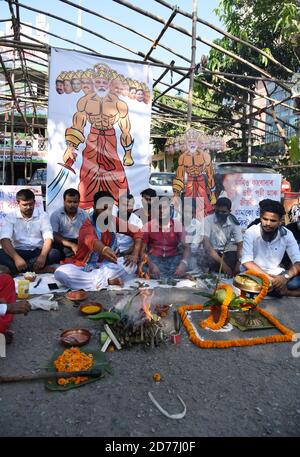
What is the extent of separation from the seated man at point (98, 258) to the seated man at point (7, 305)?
136 centimetres

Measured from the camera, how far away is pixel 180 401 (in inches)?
91.4

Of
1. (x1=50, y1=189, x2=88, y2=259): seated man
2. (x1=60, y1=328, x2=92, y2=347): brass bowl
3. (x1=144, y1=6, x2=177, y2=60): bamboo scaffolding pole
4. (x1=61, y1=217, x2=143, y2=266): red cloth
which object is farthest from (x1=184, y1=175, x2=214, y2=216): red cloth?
(x1=60, y1=328, x2=92, y2=347): brass bowl

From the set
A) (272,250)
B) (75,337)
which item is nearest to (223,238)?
(272,250)

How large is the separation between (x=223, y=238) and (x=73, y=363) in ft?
10.9

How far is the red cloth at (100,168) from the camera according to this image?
5836 millimetres

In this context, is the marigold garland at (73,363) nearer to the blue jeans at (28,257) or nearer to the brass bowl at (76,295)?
the brass bowl at (76,295)

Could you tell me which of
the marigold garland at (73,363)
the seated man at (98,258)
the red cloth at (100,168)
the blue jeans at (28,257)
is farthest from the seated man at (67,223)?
the marigold garland at (73,363)

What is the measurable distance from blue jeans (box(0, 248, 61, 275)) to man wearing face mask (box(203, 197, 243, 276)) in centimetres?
220

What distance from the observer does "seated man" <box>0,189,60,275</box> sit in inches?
188

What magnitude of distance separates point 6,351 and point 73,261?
75.8 inches

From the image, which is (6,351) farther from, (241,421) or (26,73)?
(26,73)

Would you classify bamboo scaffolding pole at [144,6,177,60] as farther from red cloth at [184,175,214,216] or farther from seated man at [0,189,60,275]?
seated man at [0,189,60,275]

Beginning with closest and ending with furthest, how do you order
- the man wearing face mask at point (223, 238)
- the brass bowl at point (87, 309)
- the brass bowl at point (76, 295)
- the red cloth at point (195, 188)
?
1. the brass bowl at point (87, 309)
2. the brass bowl at point (76, 295)
3. the man wearing face mask at point (223, 238)
4. the red cloth at point (195, 188)

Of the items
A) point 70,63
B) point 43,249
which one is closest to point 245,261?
point 43,249
